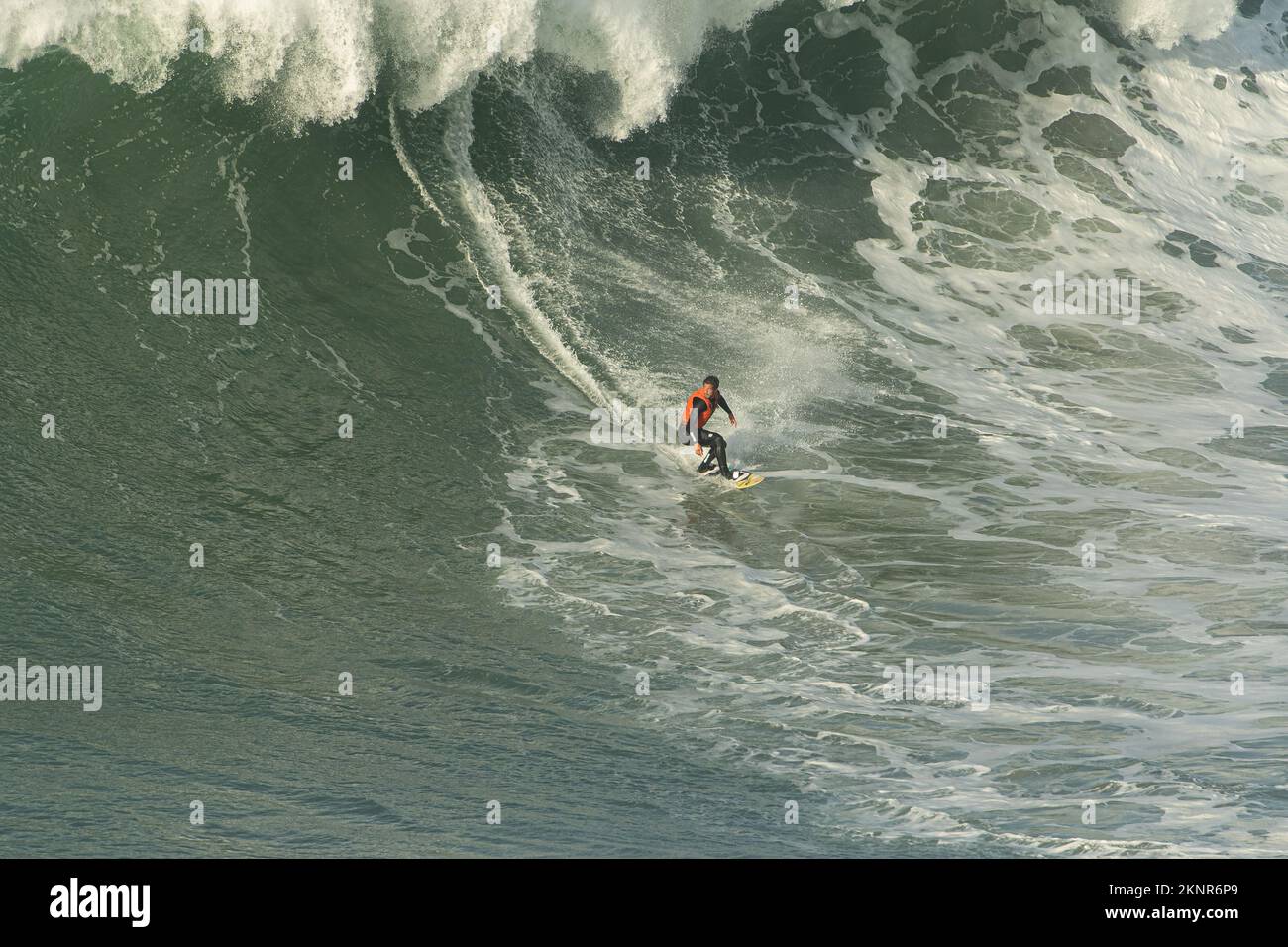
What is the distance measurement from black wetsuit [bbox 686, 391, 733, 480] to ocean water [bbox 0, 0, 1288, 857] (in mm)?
464

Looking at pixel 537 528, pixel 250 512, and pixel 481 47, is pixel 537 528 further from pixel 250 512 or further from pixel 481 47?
Result: pixel 481 47

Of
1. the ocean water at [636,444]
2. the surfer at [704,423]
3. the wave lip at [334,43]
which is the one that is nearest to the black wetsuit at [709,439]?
the surfer at [704,423]

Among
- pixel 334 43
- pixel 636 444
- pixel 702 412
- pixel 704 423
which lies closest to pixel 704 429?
pixel 704 423

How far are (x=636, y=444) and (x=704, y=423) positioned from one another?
89cm

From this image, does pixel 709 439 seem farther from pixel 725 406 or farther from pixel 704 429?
pixel 725 406

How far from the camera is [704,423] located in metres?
12.8

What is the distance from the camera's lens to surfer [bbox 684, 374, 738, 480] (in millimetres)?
12711

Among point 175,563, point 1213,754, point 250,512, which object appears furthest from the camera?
point 250,512

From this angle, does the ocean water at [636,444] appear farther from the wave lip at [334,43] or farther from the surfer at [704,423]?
the surfer at [704,423]

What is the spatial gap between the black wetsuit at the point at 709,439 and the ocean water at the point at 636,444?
0.46 m

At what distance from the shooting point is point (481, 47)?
17.8 metres

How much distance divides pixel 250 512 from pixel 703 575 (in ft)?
12.4

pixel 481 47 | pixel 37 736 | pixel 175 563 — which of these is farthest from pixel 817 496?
pixel 481 47

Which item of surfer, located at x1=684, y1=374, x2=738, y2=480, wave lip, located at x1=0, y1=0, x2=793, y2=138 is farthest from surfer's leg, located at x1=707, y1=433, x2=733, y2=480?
wave lip, located at x1=0, y1=0, x2=793, y2=138
